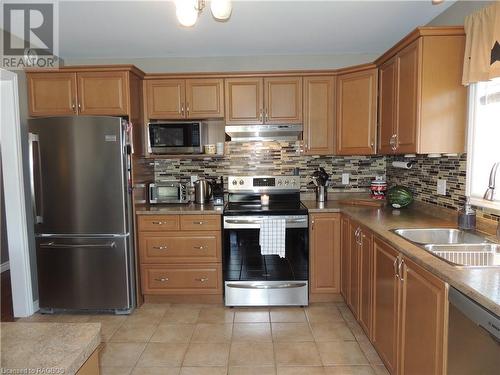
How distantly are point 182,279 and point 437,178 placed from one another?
2.31 metres

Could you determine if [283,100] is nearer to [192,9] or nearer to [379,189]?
[379,189]

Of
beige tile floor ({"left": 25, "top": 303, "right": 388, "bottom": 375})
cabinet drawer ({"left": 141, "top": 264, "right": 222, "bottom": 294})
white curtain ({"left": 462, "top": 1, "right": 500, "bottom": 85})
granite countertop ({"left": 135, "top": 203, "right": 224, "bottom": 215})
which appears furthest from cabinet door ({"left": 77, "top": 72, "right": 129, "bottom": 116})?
white curtain ({"left": 462, "top": 1, "right": 500, "bottom": 85})

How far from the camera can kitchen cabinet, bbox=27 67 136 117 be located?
114 inches

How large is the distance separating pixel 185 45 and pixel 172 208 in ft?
5.03

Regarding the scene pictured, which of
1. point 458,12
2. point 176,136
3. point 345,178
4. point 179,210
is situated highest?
point 458,12

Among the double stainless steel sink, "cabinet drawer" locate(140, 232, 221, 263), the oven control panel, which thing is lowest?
"cabinet drawer" locate(140, 232, 221, 263)

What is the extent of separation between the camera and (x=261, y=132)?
314 cm

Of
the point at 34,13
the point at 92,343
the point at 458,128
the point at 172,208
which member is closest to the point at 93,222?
the point at 172,208

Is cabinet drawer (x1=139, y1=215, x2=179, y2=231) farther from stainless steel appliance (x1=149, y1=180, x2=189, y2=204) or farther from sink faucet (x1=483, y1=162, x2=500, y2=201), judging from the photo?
sink faucet (x1=483, y1=162, x2=500, y2=201)

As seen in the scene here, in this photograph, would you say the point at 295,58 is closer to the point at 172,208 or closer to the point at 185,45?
the point at 185,45

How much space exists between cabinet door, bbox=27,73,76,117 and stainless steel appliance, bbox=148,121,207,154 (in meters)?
0.72

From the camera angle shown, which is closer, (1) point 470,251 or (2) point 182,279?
(1) point 470,251

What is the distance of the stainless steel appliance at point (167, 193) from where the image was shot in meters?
3.26

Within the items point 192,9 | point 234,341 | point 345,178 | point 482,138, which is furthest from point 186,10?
point 345,178
